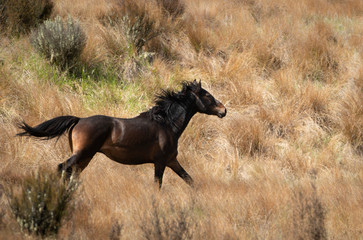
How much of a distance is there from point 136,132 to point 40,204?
1553 mm

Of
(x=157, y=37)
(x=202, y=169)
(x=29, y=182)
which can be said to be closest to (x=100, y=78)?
(x=157, y=37)

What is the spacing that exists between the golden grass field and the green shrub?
0.26 metres

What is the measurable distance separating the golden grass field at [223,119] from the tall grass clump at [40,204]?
0.45 ft

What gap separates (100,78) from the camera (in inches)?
352

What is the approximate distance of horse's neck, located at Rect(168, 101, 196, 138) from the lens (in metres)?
5.43

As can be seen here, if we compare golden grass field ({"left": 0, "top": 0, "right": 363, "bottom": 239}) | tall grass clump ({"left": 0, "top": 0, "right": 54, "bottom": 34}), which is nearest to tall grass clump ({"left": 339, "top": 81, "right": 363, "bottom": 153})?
golden grass field ({"left": 0, "top": 0, "right": 363, "bottom": 239})

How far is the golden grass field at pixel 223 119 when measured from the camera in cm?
462

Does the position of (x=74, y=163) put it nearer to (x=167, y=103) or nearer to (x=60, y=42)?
(x=167, y=103)

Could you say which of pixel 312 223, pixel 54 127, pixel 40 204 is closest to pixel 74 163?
pixel 54 127

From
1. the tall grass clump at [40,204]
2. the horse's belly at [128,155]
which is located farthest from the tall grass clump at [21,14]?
the tall grass clump at [40,204]

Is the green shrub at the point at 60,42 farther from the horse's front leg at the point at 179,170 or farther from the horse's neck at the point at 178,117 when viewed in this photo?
the horse's front leg at the point at 179,170

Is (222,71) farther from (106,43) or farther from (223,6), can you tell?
(223,6)

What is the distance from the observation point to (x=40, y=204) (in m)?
3.84

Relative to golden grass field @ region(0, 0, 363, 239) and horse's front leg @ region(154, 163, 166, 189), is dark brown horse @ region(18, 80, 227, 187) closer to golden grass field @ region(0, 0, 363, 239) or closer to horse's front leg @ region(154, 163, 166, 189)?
horse's front leg @ region(154, 163, 166, 189)
